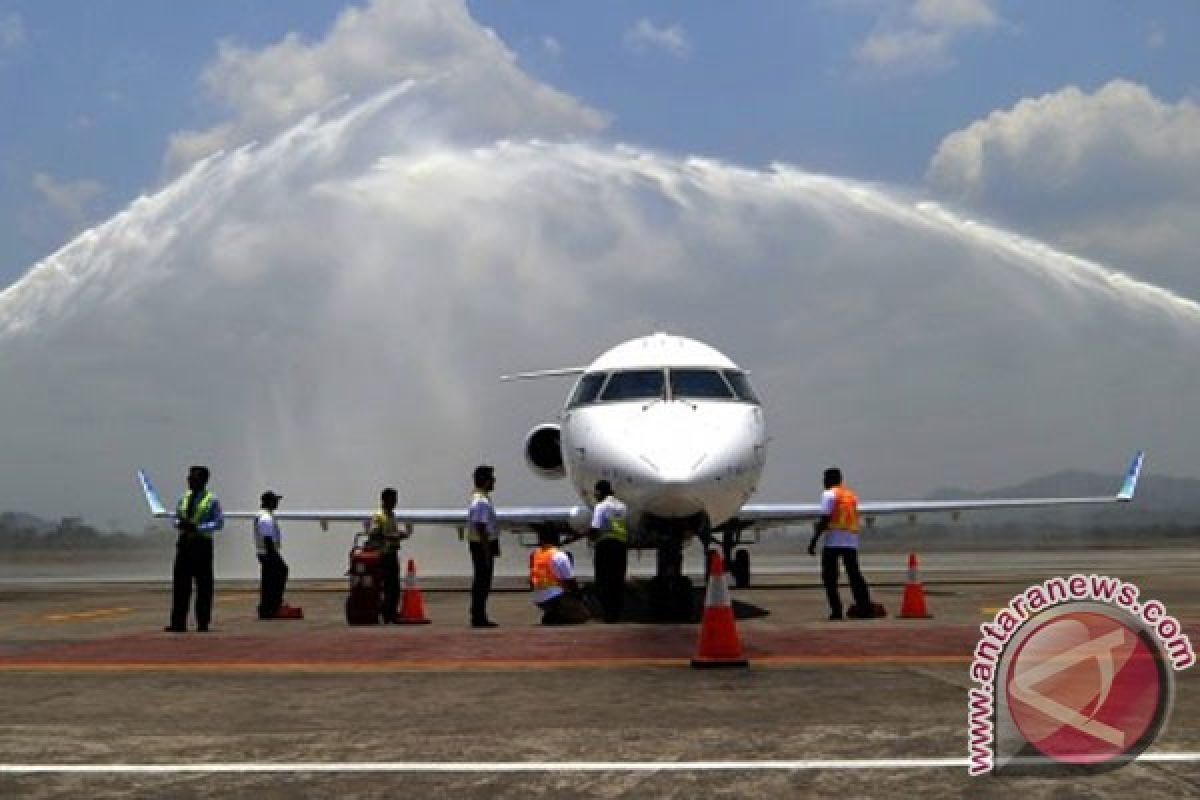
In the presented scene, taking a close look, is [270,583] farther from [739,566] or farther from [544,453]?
[739,566]

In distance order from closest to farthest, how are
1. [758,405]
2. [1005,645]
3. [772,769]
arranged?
1. [772,769]
2. [1005,645]
3. [758,405]

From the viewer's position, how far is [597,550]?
15148 millimetres

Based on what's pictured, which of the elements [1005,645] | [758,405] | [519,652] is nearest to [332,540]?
[758,405]

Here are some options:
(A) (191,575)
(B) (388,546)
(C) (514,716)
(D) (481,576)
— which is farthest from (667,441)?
(C) (514,716)

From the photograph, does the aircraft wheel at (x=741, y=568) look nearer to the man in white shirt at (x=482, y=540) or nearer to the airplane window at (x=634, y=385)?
the airplane window at (x=634, y=385)

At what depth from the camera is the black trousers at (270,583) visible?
54.6ft

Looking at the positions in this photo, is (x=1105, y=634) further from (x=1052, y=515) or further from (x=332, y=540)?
(x=1052, y=515)

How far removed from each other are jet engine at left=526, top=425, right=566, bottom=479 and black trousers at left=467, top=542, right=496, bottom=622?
25.7 ft

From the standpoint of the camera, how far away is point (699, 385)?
16.6 m

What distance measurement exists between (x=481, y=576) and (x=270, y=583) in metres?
3.89

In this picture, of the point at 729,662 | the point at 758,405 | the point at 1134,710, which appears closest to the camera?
the point at 1134,710

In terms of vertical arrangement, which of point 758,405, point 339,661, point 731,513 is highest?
point 758,405

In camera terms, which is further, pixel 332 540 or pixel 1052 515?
pixel 1052 515

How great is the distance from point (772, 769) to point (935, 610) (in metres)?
11.2
